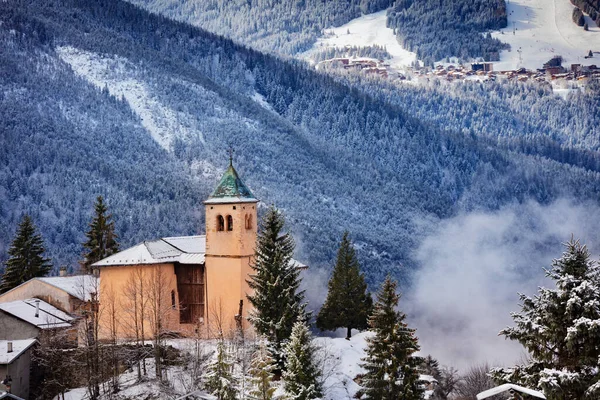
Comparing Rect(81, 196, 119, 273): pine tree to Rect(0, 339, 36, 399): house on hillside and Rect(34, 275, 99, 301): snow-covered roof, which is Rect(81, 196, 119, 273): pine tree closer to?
Rect(34, 275, 99, 301): snow-covered roof

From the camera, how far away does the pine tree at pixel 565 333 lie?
100 feet

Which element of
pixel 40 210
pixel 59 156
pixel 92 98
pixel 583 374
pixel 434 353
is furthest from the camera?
pixel 92 98

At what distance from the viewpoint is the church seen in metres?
60.3

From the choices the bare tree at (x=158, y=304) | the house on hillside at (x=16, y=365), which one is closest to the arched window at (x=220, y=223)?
the bare tree at (x=158, y=304)

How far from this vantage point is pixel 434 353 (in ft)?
407

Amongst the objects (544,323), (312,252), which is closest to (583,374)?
(544,323)

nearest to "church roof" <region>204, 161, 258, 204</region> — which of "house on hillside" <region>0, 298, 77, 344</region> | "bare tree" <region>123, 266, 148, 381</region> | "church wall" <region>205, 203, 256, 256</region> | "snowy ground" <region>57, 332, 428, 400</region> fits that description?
"church wall" <region>205, 203, 256, 256</region>

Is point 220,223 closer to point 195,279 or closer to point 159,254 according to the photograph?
point 195,279

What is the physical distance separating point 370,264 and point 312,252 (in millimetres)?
17185

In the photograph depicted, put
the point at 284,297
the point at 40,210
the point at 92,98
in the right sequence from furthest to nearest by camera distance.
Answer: the point at 92,98 → the point at 40,210 → the point at 284,297

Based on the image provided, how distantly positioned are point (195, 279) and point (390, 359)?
60.6 ft

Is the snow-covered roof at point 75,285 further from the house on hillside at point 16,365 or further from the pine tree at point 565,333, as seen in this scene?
the pine tree at point 565,333

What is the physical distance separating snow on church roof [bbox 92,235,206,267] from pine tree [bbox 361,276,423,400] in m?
16.8

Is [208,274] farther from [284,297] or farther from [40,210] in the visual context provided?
[40,210]
